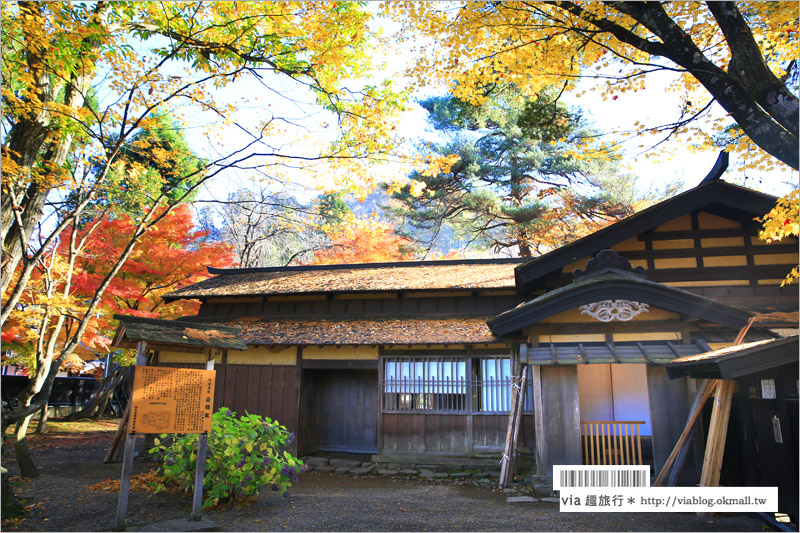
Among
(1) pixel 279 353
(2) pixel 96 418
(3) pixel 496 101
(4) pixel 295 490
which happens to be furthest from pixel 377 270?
(2) pixel 96 418

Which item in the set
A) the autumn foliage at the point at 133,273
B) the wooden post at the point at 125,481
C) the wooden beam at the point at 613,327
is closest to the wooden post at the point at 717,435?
the wooden beam at the point at 613,327

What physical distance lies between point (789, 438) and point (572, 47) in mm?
5578

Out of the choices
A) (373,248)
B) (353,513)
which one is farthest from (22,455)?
(373,248)

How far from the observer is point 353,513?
697 centimetres

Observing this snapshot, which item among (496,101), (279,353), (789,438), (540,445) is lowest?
(540,445)

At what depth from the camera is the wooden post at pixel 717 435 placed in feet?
19.7

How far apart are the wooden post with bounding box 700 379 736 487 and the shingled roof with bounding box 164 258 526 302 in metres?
6.33

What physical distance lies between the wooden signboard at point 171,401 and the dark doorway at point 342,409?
596cm

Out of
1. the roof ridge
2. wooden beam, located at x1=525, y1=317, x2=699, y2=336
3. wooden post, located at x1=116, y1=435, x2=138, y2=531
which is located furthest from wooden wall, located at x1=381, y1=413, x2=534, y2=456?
wooden post, located at x1=116, y1=435, x2=138, y2=531

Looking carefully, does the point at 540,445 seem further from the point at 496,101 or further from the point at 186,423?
the point at 496,101

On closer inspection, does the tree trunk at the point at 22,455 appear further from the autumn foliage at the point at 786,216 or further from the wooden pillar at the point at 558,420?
the autumn foliage at the point at 786,216

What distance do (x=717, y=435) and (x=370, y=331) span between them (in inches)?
290

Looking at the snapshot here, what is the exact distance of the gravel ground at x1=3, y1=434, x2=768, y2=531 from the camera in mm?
6160

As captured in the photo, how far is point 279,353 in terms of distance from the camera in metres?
12.2
